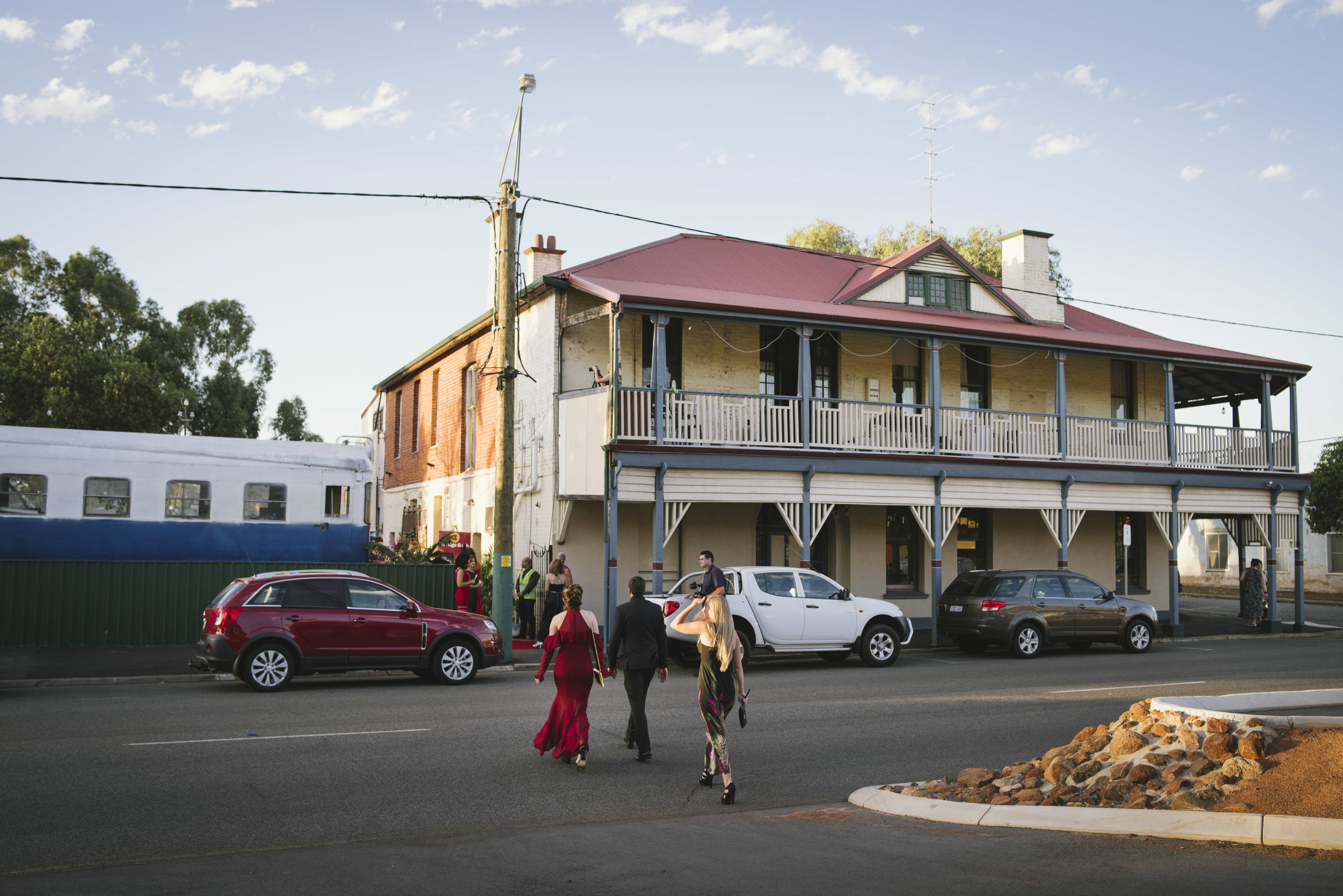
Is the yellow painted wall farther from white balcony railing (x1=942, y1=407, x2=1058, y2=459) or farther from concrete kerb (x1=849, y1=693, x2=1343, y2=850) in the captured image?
concrete kerb (x1=849, y1=693, x2=1343, y2=850)

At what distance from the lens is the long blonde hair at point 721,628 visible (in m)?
8.45

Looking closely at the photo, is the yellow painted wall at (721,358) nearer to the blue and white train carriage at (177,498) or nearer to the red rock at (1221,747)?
the blue and white train carriage at (177,498)

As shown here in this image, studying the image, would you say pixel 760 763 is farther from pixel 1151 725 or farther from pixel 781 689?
pixel 781 689

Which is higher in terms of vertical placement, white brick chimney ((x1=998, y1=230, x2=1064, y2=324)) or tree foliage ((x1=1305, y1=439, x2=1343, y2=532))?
white brick chimney ((x1=998, y1=230, x2=1064, y2=324))

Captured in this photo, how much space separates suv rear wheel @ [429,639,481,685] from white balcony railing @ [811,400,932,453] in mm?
8911

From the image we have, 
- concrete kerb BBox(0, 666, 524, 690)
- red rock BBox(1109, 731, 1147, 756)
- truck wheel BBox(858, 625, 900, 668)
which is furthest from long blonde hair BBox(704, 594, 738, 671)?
truck wheel BBox(858, 625, 900, 668)

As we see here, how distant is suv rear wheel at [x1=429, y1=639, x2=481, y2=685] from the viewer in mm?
15125

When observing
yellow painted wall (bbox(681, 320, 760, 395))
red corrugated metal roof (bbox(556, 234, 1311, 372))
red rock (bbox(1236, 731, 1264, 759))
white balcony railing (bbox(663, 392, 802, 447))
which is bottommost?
red rock (bbox(1236, 731, 1264, 759))

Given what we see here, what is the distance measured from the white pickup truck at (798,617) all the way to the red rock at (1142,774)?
943 cm

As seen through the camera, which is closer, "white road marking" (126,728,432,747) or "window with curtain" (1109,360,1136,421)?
"white road marking" (126,728,432,747)

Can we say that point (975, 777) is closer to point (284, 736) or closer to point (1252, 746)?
point (1252, 746)

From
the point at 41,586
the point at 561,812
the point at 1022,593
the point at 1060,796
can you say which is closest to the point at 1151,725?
the point at 1060,796

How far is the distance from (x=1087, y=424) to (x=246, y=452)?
18520 mm

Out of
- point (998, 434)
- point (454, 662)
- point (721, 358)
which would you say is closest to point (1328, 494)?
point (998, 434)
